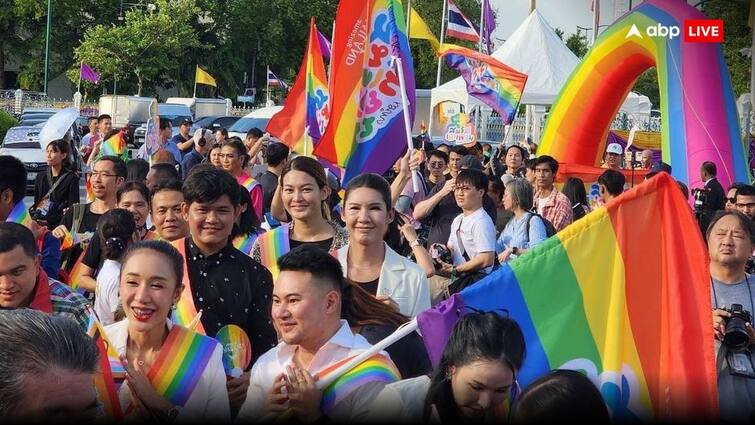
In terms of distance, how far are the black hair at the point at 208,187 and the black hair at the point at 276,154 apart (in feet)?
12.2

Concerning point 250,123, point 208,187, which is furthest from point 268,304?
point 250,123

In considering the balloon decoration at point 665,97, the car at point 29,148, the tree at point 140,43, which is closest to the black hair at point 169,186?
the balloon decoration at point 665,97

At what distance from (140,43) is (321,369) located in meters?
51.2

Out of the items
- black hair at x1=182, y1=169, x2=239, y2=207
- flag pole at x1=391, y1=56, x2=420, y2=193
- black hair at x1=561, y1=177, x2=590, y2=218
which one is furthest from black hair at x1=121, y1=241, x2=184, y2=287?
black hair at x1=561, y1=177, x2=590, y2=218

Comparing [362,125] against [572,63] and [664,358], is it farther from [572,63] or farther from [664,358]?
[572,63]

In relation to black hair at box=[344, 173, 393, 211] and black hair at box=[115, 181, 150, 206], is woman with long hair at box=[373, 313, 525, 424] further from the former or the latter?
black hair at box=[115, 181, 150, 206]

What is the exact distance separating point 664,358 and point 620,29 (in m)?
12.3

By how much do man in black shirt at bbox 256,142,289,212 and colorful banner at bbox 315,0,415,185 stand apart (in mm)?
737

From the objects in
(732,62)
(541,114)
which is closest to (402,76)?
(541,114)

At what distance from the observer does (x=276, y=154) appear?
861 cm

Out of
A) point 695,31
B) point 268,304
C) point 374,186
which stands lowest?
point 268,304

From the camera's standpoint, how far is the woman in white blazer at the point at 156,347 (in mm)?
3576

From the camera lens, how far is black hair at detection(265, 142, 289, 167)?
8579mm

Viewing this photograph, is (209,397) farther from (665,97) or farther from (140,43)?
(140,43)
